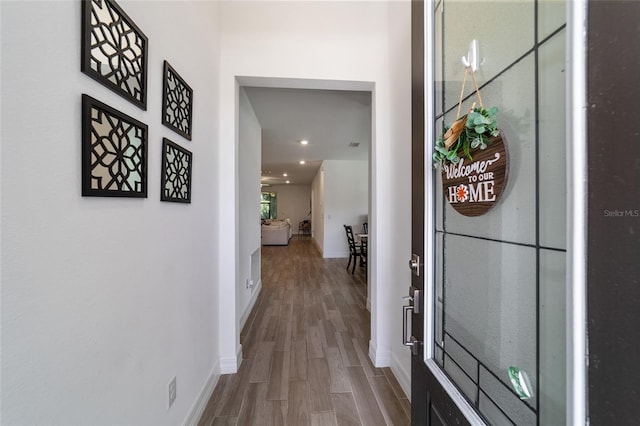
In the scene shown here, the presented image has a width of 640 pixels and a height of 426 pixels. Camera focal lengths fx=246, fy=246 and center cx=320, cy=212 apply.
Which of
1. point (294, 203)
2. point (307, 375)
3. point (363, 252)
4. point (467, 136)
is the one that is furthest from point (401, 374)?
point (294, 203)

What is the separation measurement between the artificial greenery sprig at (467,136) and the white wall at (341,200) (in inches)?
229

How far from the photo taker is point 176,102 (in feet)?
4.18

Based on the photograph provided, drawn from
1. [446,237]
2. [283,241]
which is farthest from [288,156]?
[446,237]

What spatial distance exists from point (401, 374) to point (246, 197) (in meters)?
2.41

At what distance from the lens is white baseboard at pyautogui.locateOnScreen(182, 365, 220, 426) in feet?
4.63

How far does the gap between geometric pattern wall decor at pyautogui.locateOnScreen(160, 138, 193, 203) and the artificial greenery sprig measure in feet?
3.89

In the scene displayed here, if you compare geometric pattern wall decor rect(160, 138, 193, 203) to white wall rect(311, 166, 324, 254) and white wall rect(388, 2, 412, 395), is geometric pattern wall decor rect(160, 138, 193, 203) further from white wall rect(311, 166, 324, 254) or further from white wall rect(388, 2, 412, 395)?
white wall rect(311, 166, 324, 254)

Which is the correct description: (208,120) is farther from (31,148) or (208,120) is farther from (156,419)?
(156,419)

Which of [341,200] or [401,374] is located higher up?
[341,200]

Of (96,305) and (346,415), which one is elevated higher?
(96,305)

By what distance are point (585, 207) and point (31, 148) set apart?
122 cm

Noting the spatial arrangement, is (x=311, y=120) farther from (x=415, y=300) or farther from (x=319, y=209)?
(x=319, y=209)

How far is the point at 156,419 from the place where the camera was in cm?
109

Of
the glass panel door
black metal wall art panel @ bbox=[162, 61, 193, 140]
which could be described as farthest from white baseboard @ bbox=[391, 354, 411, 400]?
black metal wall art panel @ bbox=[162, 61, 193, 140]
